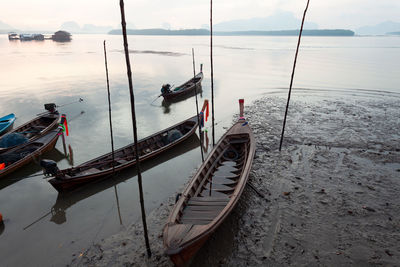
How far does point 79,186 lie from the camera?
34.0 feet

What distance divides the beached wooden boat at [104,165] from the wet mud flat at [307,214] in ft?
10.3

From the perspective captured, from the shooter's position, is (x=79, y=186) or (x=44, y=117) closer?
(x=79, y=186)

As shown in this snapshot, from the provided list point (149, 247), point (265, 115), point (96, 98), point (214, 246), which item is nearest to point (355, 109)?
point (265, 115)

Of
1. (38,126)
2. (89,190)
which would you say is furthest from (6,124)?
(89,190)

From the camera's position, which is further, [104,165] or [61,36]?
[61,36]

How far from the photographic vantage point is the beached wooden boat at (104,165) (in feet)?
31.0

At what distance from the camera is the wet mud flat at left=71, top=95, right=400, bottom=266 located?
23.0 ft

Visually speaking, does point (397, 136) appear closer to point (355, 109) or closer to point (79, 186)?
point (355, 109)

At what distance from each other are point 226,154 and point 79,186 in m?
6.67

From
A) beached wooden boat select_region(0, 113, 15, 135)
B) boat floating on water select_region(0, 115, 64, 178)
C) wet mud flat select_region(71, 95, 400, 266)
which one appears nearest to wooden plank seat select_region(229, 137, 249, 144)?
wet mud flat select_region(71, 95, 400, 266)

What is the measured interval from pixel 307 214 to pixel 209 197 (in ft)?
12.0

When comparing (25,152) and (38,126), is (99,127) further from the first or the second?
(25,152)

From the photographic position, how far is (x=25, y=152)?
12398 millimetres

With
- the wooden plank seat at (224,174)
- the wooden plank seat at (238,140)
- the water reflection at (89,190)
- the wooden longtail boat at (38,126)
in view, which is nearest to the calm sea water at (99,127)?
the water reflection at (89,190)
